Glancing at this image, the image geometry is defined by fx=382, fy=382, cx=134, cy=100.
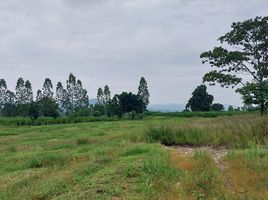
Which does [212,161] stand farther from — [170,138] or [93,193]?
[170,138]

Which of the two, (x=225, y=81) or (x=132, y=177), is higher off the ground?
(x=225, y=81)

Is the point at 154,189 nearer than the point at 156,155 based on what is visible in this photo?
Yes

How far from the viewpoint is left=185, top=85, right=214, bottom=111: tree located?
2274 inches

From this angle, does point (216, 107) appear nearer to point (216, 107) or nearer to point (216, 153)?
point (216, 107)

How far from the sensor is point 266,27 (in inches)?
1208

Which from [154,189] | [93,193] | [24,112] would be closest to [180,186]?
[154,189]

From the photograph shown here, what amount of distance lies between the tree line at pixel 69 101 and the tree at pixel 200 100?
768 centimetres

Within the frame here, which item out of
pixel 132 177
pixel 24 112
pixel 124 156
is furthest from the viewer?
pixel 24 112

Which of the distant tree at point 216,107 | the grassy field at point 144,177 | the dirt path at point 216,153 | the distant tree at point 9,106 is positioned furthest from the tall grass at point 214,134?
the distant tree at point 9,106

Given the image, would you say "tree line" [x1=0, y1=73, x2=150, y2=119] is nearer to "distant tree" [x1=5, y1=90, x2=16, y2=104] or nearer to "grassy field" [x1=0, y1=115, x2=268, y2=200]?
"distant tree" [x1=5, y1=90, x2=16, y2=104]

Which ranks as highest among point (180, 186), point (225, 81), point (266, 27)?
point (266, 27)

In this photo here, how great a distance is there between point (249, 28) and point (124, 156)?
2503 centimetres

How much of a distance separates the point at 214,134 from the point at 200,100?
47.6 meters

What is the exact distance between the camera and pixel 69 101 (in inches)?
2749
